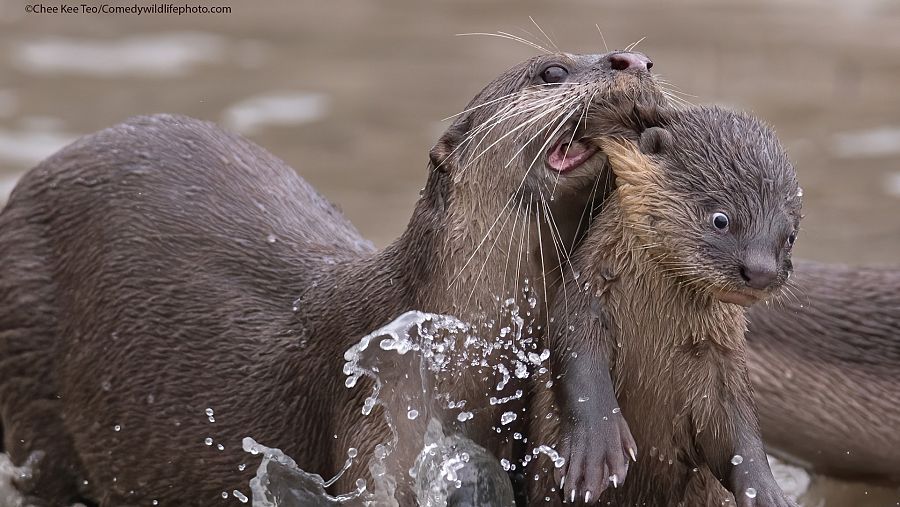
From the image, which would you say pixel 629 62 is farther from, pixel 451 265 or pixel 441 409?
pixel 441 409

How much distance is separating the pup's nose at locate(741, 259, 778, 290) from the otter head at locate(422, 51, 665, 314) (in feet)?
1.35

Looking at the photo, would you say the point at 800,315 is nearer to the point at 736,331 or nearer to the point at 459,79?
the point at 736,331

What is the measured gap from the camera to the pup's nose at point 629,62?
10.4 feet

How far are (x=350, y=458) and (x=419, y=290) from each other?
357 millimetres

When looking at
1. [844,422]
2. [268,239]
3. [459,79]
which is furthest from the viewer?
[459,79]

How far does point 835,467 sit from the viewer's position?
15.3 feet

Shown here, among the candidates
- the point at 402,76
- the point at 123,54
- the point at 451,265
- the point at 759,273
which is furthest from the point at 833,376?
the point at 123,54

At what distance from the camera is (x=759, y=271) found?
2814 millimetres

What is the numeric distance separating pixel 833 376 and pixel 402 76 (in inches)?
152

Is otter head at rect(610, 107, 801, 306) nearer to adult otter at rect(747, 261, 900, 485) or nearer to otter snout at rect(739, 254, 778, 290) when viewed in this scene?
otter snout at rect(739, 254, 778, 290)

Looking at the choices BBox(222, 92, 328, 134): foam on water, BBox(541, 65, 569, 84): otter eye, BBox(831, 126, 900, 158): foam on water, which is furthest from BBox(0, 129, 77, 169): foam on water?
BBox(541, 65, 569, 84): otter eye

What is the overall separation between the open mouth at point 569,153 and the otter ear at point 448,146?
0.23 meters

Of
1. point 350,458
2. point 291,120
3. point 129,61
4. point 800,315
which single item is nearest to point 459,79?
point 291,120

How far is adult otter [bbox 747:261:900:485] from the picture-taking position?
4.57 meters
